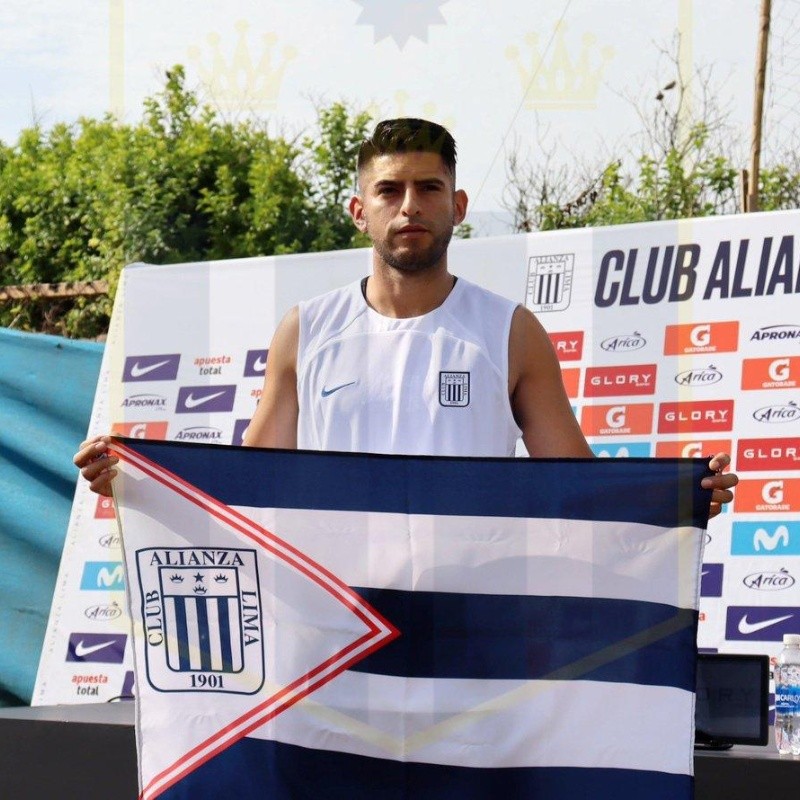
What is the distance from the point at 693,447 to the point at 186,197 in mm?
7724

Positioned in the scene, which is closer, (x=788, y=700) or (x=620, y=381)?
(x=788, y=700)

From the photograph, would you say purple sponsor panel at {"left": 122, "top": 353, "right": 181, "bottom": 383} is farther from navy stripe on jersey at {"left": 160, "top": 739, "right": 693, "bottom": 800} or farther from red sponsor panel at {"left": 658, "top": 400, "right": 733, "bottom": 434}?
navy stripe on jersey at {"left": 160, "top": 739, "right": 693, "bottom": 800}

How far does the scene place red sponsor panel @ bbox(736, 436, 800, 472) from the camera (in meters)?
4.54

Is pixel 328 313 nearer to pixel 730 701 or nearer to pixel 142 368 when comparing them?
pixel 730 701

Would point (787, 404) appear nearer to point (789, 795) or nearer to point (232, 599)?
point (789, 795)

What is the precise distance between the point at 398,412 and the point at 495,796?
0.77 m

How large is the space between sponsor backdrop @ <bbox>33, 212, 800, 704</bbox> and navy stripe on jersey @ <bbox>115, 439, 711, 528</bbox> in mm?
2246

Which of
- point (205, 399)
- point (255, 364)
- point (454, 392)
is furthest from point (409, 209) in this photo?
point (205, 399)

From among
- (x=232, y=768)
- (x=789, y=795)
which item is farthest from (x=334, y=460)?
(x=789, y=795)

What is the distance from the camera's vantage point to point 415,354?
104 inches

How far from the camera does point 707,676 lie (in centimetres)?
273

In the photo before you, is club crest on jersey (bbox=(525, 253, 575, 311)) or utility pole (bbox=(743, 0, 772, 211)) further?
utility pole (bbox=(743, 0, 772, 211))

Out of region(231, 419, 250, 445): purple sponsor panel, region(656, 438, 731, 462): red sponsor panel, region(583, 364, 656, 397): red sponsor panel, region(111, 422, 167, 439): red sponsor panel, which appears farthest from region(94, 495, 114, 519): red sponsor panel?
region(656, 438, 731, 462): red sponsor panel

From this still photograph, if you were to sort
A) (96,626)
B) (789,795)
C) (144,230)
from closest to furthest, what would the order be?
1. (789,795)
2. (96,626)
3. (144,230)
